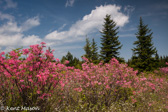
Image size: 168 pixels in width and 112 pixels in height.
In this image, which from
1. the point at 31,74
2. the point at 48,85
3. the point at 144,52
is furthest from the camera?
the point at 144,52

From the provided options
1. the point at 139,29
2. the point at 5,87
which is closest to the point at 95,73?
the point at 5,87

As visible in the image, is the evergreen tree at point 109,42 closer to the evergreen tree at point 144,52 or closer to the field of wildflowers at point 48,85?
the evergreen tree at point 144,52

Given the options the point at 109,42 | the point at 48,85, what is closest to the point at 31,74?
the point at 48,85

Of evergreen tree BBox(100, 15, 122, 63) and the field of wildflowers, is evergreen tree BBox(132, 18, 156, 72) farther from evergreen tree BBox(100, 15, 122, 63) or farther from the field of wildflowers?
the field of wildflowers

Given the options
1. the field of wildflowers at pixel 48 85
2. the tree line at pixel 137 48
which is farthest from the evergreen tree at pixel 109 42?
the field of wildflowers at pixel 48 85

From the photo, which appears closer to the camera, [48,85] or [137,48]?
[48,85]

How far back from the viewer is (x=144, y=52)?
859 inches

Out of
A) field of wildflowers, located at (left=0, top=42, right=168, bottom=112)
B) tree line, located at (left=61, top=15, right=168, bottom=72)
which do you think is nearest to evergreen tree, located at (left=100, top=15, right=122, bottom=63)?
tree line, located at (left=61, top=15, right=168, bottom=72)

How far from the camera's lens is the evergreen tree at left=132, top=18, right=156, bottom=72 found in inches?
858

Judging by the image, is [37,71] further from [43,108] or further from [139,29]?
[139,29]

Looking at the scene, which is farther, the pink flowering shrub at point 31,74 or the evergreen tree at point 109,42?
the evergreen tree at point 109,42

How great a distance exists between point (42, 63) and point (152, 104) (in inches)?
243

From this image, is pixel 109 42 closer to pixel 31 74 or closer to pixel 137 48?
pixel 137 48

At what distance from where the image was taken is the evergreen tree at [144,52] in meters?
21.8
